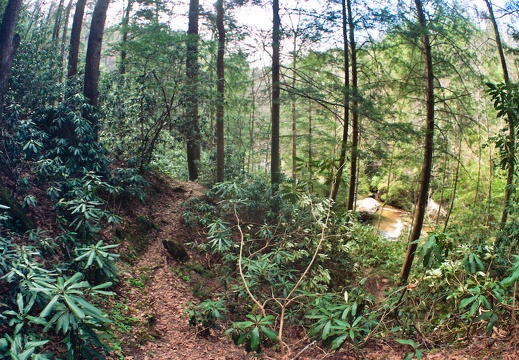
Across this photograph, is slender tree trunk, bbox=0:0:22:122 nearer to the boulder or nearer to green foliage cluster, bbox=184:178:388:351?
green foliage cluster, bbox=184:178:388:351

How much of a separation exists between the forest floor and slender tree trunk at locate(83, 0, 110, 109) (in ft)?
8.94

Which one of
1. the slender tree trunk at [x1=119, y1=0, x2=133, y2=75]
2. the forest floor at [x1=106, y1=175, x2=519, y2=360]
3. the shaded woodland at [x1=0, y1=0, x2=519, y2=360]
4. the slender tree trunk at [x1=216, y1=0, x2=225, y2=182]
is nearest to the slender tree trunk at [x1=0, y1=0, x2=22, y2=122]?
the shaded woodland at [x1=0, y1=0, x2=519, y2=360]

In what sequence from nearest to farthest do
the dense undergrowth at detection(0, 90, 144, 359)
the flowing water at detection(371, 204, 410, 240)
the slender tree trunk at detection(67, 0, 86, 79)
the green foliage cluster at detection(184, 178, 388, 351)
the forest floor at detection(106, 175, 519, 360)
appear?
the dense undergrowth at detection(0, 90, 144, 359) → the green foliage cluster at detection(184, 178, 388, 351) → the forest floor at detection(106, 175, 519, 360) → the slender tree trunk at detection(67, 0, 86, 79) → the flowing water at detection(371, 204, 410, 240)

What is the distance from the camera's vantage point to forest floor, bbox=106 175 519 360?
3633 mm

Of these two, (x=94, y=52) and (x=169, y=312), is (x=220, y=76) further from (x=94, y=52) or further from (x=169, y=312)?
(x=169, y=312)

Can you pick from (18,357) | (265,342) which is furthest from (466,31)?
(18,357)

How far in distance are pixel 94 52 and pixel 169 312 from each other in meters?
5.91

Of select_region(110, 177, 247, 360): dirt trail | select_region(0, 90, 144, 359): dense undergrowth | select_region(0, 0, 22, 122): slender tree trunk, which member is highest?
select_region(0, 0, 22, 122): slender tree trunk

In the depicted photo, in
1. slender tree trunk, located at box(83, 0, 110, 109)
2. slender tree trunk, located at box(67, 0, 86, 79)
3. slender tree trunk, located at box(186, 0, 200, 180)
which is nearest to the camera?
slender tree trunk, located at box(83, 0, 110, 109)

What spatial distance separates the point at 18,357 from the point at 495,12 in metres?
13.5

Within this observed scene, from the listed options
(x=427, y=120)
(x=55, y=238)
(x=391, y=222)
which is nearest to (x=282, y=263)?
(x=55, y=238)

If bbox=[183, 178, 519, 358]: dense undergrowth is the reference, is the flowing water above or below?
below

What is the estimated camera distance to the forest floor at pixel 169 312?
143 inches

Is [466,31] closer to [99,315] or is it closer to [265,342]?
[265,342]
